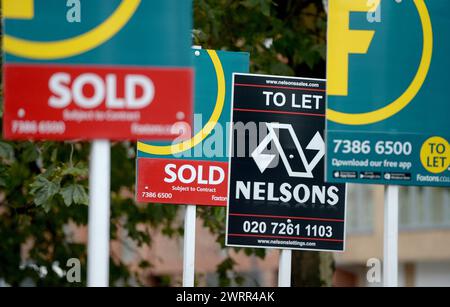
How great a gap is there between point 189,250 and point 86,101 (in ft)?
10.6

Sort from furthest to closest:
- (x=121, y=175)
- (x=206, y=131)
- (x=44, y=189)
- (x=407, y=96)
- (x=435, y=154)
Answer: (x=121, y=175) → (x=44, y=189) → (x=206, y=131) → (x=435, y=154) → (x=407, y=96)

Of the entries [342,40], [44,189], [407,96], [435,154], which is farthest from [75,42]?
[44,189]

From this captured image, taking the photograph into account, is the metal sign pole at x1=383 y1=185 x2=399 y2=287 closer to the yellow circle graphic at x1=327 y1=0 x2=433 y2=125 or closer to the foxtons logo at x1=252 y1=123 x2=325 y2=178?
the yellow circle graphic at x1=327 y1=0 x2=433 y2=125

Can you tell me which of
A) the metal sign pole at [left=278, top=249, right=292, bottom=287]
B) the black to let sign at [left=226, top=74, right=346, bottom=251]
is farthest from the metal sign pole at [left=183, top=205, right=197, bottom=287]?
the metal sign pole at [left=278, top=249, right=292, bottom=287]

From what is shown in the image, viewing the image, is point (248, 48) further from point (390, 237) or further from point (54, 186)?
point (390, 237)

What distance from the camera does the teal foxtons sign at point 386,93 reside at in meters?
8.09

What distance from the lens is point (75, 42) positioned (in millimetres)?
6480

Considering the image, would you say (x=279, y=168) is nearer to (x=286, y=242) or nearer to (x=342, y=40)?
(x=286, y=242)

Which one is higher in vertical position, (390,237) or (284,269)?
(390,237)

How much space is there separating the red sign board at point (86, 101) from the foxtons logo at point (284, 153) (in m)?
2.90

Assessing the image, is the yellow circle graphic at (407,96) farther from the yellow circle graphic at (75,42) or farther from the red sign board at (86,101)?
the yellow circle graphic at (75,42)

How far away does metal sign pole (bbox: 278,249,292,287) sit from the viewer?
30.4 ft

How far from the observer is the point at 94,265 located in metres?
6.23

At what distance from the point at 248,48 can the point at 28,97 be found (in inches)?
304
